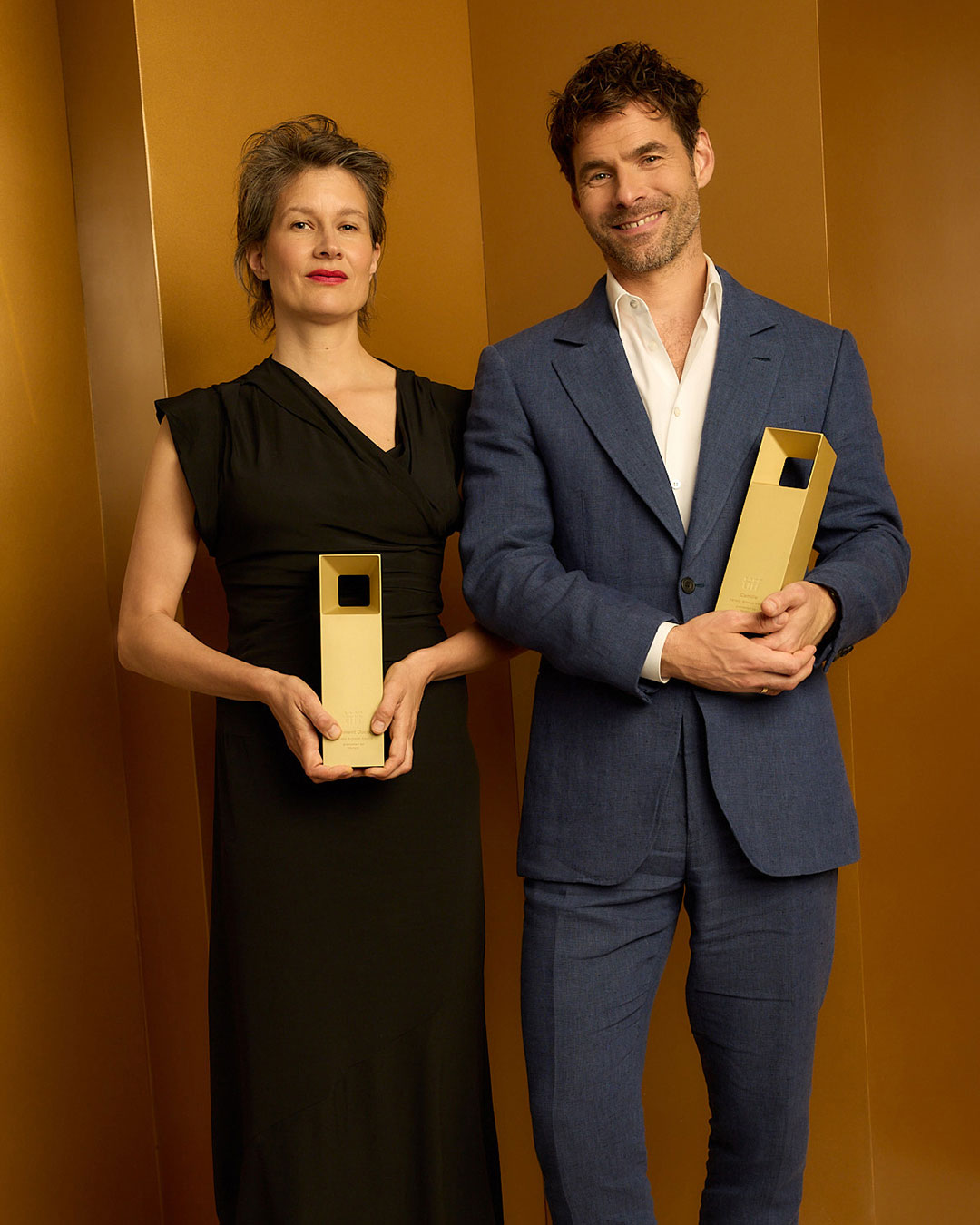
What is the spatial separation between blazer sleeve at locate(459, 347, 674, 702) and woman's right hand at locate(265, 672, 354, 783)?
12.7 inches

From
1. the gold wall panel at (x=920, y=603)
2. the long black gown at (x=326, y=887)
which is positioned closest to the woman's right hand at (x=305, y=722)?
the long black gown at (x=326, y=887)

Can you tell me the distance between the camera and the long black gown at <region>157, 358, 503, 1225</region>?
1.83 meters

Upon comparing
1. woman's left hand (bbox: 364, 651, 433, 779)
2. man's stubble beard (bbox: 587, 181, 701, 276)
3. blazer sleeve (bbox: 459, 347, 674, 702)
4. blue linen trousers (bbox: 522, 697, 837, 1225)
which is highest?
man's stubble beard (bbox: 587, 181, 701, 276)

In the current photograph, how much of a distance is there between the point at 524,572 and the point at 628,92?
2.56 feet

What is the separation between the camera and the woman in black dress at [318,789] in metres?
1.83

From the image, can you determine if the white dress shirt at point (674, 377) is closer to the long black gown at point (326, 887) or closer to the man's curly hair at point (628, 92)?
the man's curly hair at point (628, 92)

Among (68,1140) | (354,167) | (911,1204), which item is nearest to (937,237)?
(354,167)

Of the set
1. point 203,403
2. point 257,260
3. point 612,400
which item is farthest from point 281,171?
point 612,400

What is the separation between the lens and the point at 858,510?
182 centimetres

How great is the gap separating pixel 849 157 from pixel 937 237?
0.84 feet

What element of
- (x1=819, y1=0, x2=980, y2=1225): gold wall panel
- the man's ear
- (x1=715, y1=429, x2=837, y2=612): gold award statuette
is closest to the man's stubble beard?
the man's ear

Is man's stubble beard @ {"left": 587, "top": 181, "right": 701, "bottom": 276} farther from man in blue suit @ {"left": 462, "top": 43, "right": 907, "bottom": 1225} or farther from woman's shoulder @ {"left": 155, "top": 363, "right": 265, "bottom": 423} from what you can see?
woman's shoulder @ {"left": 155, "top": 363, "right": 265, "bottom": 423}

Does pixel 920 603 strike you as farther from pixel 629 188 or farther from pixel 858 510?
pixel 629 188

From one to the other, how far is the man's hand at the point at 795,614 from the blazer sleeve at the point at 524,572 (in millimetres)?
156
